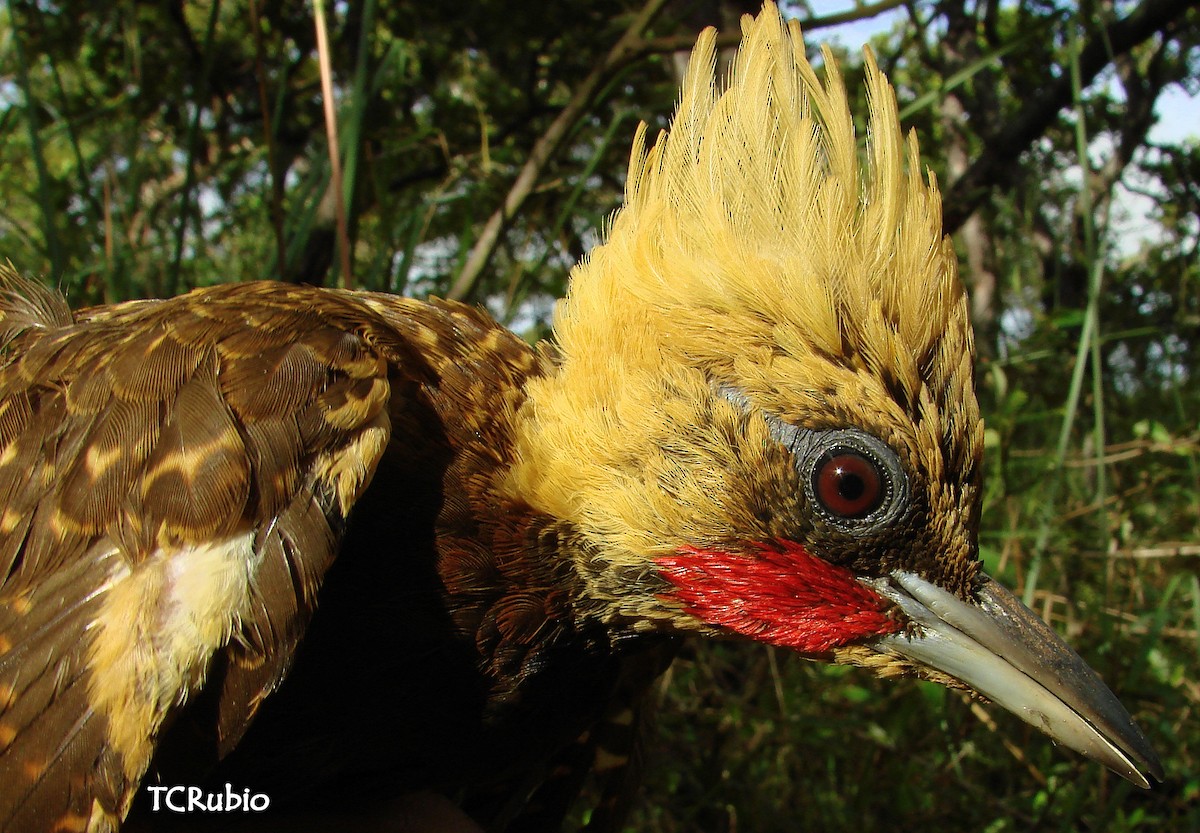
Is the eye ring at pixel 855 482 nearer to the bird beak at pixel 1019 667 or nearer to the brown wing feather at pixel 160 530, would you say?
the bird beak at pixel 1019 667

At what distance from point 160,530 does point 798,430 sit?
97cm

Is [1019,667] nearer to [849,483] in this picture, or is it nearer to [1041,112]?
[849,483]

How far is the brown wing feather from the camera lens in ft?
3.94

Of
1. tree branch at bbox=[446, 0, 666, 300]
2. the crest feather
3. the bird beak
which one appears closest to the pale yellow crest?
the crest feather

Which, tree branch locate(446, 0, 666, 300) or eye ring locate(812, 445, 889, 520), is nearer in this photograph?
eye ring locate(812, 445, 889, 520)

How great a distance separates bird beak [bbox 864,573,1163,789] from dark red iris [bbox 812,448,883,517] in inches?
5.6

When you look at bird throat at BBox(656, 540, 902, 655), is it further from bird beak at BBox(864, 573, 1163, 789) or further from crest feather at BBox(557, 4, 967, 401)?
crest feather at BBox(557, 4, 967, 401)

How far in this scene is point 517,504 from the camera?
1540 millimetres

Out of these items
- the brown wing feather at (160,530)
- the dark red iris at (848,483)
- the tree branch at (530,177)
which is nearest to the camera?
the brown wing feather at (160,530)

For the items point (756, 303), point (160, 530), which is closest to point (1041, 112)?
point (756, 303)

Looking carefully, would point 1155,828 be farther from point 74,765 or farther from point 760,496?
point 74,765

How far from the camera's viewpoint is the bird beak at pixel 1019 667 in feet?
4.46

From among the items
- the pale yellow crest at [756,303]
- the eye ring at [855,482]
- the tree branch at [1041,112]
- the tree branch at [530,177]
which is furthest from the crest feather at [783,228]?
the tree branch at [1041,112]

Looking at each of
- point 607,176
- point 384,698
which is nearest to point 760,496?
point 384,698
